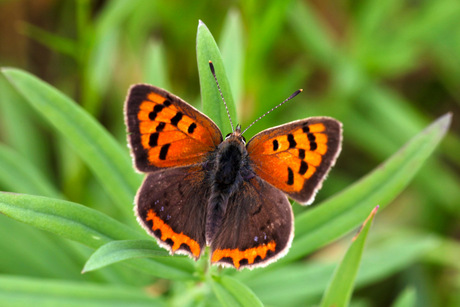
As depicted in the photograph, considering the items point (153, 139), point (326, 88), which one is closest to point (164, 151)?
point (153, 139)

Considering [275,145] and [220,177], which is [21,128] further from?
[275,145]

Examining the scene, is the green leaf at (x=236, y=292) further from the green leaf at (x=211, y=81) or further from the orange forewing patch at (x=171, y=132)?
the green leaf at (x=211, y=81)

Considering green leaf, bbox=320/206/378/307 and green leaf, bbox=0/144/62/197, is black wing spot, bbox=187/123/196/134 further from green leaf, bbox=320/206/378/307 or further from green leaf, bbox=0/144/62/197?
green leaf, bbox=0/144/62/197

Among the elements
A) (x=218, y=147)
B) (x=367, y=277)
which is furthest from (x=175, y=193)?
(x=367, y=277)

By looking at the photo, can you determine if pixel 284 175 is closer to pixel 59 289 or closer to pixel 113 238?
pixel 113 238

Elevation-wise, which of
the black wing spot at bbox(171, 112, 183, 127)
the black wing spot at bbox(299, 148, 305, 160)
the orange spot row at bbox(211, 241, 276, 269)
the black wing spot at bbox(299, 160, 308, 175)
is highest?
the black wing spot at bbox(171, 112, 183, 127)

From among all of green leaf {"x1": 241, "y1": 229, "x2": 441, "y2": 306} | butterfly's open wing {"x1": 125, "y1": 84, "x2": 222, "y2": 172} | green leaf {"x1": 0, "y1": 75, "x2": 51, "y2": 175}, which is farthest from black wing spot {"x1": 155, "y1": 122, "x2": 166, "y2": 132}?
green leaf {"x1": 0, "y1": 75, "x2": 51, "y2": 175}

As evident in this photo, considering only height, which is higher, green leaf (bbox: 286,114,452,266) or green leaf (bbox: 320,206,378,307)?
green leaf (bbox: 286,114,452,266)
